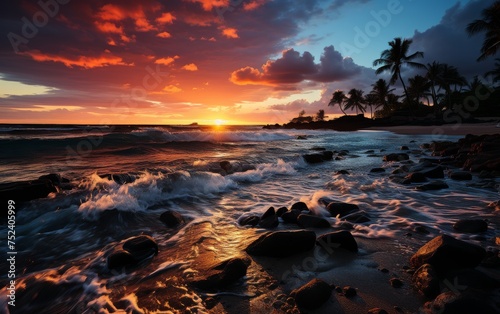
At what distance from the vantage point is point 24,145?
18.8m

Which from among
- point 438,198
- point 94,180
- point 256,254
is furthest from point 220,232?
point 94,180

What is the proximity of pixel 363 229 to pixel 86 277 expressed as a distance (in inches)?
160

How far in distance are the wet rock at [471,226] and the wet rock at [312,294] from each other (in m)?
2.80

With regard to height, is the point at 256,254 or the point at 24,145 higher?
the point at 24,145

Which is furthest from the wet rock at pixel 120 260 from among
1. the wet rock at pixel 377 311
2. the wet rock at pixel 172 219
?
the wet rock at pixel 377 311

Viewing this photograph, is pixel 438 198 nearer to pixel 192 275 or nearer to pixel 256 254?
pixel 256 254

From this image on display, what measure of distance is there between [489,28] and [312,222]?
30656 millimetres

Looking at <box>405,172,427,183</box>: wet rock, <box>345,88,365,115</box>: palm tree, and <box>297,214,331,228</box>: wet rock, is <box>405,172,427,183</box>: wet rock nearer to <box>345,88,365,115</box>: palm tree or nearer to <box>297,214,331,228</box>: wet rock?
<box>297,214,331,228</box>: wet rock

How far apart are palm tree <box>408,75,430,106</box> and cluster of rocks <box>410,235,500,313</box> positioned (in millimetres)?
59753

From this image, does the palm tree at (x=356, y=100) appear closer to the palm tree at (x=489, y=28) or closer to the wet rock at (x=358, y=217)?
the palm tree at (x=489, y=28)

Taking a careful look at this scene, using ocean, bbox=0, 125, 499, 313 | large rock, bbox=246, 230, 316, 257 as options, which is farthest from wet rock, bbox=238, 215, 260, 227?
large rock, bbox=246, 230, 316, 257

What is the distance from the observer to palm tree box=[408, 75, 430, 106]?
167 feet

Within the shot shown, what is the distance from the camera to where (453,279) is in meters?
2.41

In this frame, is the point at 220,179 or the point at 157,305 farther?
the point at 220,179
